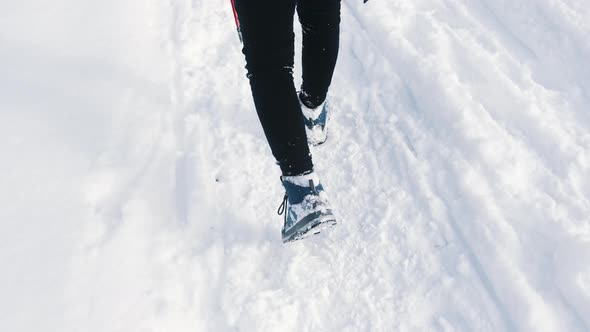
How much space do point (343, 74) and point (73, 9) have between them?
5.52 feet

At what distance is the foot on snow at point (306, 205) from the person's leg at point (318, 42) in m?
0.37

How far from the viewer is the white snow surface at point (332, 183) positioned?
1.34 m

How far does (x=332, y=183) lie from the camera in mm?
1719

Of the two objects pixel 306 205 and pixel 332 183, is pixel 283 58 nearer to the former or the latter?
pixel 306 205

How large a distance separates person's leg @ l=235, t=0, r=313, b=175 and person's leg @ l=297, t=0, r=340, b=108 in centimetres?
21

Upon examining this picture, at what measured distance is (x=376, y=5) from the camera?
2.36 metres

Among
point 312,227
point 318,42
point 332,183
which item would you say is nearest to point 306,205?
point 312,227

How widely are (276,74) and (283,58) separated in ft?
0.15

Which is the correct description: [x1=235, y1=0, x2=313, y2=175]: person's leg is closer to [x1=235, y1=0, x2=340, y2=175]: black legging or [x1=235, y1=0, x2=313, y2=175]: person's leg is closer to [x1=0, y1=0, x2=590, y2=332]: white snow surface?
[x1=235, y1=0, x2=340, y2=175]: black legging

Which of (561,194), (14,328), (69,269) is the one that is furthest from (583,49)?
(14,328)

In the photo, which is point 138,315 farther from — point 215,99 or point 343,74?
point 343,74

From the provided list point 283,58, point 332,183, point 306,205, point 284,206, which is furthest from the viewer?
point 332,183

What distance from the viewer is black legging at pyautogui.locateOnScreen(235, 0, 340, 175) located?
1.09 meters

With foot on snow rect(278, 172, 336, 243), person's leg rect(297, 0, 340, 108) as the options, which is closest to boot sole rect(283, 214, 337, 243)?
foot on snow rect(278, 172, 336, 243)
